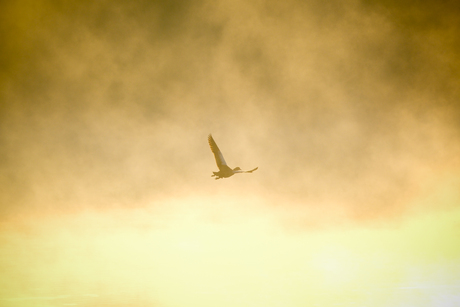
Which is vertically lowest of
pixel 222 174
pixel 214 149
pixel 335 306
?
pixel 335 306

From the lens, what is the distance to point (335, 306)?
20.2 metres

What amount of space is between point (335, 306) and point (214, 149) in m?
20.5

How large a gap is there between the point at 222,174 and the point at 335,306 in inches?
782

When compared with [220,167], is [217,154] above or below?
above

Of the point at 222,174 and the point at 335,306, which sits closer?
the point at 222,174

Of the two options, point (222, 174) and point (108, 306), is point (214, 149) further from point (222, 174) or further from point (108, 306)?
point (108, 306)

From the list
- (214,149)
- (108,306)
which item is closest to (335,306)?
(108,306)

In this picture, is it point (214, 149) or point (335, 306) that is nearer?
point (214, 149)

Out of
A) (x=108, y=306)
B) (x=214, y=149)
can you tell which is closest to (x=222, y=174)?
(x=214, y=149)

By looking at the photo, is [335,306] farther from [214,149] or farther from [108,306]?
[214,149]

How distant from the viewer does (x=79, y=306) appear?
1930cm

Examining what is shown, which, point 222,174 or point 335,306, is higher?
point 222,174

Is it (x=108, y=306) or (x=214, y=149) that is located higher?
(x=214, y=149)

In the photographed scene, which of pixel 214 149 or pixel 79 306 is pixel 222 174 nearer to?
pixel 214 149
